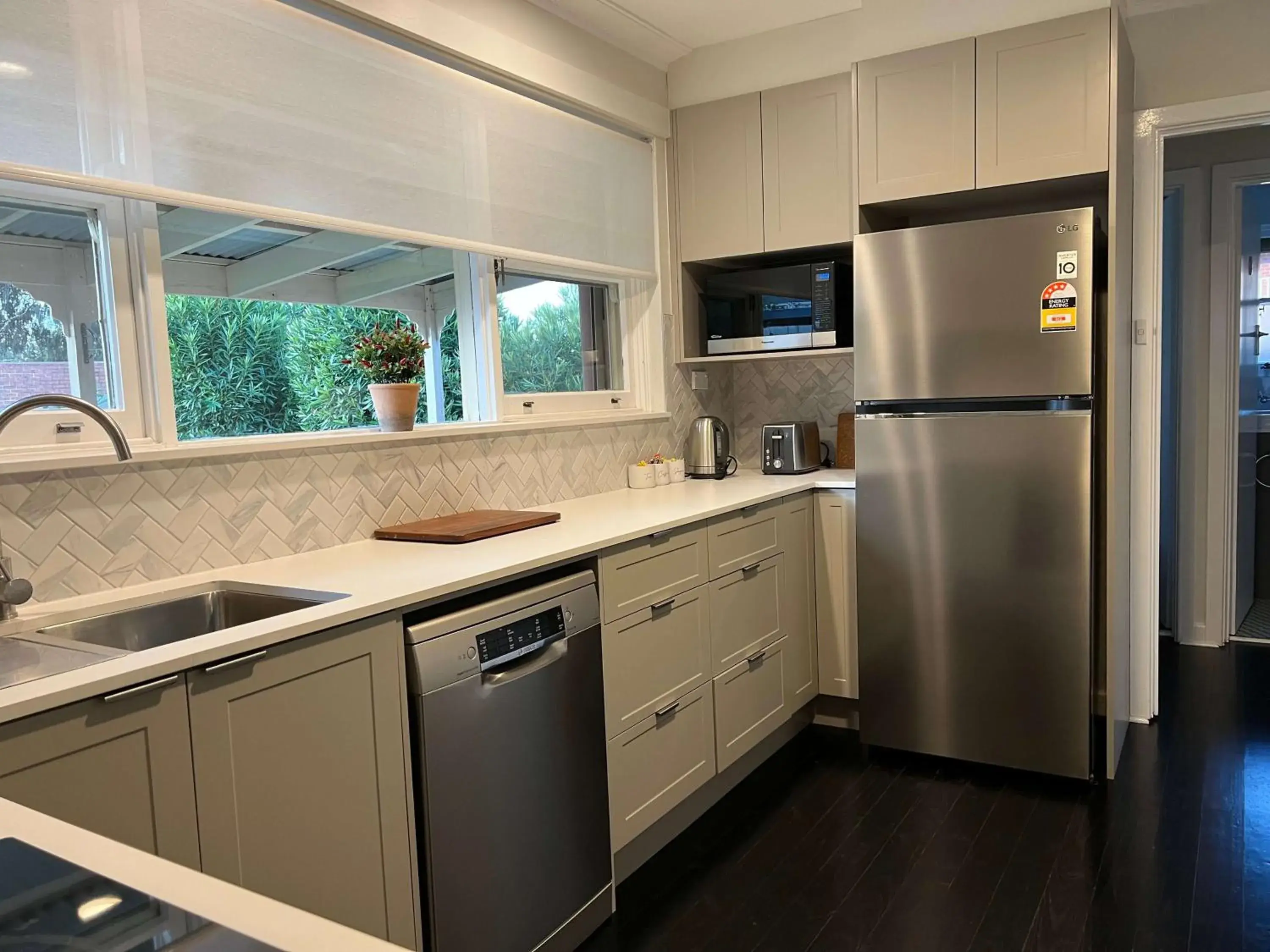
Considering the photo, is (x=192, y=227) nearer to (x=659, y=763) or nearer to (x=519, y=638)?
(x=519, y=638)

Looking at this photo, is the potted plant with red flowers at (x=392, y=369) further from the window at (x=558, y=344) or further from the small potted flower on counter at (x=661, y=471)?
the small potted flower on counter at (x=661, y=471)

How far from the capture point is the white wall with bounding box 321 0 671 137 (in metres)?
2.56

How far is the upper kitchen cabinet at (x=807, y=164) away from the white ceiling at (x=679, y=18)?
240 millimetres

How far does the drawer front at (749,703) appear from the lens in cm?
288

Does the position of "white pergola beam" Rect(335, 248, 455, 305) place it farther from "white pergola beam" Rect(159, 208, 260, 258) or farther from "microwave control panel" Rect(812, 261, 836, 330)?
"microwave control panel" Rect(812, 261, 836, 330)

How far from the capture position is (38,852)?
78cm

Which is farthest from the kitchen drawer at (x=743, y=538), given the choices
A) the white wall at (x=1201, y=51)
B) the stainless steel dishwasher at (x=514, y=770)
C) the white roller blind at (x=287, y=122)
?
the white wall at (x=1201, y=51)

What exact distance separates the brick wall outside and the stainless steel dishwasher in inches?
35.5

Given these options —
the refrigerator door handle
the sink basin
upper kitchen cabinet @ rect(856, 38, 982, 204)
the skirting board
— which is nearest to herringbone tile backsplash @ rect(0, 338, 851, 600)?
the sink basin

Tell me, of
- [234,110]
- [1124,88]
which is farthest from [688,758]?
[1124,88]

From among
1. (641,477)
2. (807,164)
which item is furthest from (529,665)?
(807,164)

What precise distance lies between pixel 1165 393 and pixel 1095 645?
1976 millimetres

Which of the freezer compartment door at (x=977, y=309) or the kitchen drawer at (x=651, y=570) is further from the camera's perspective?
the freezer compartment door at (x=977, y=309)

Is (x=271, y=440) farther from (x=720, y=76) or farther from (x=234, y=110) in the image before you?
(x=720, y=76)
